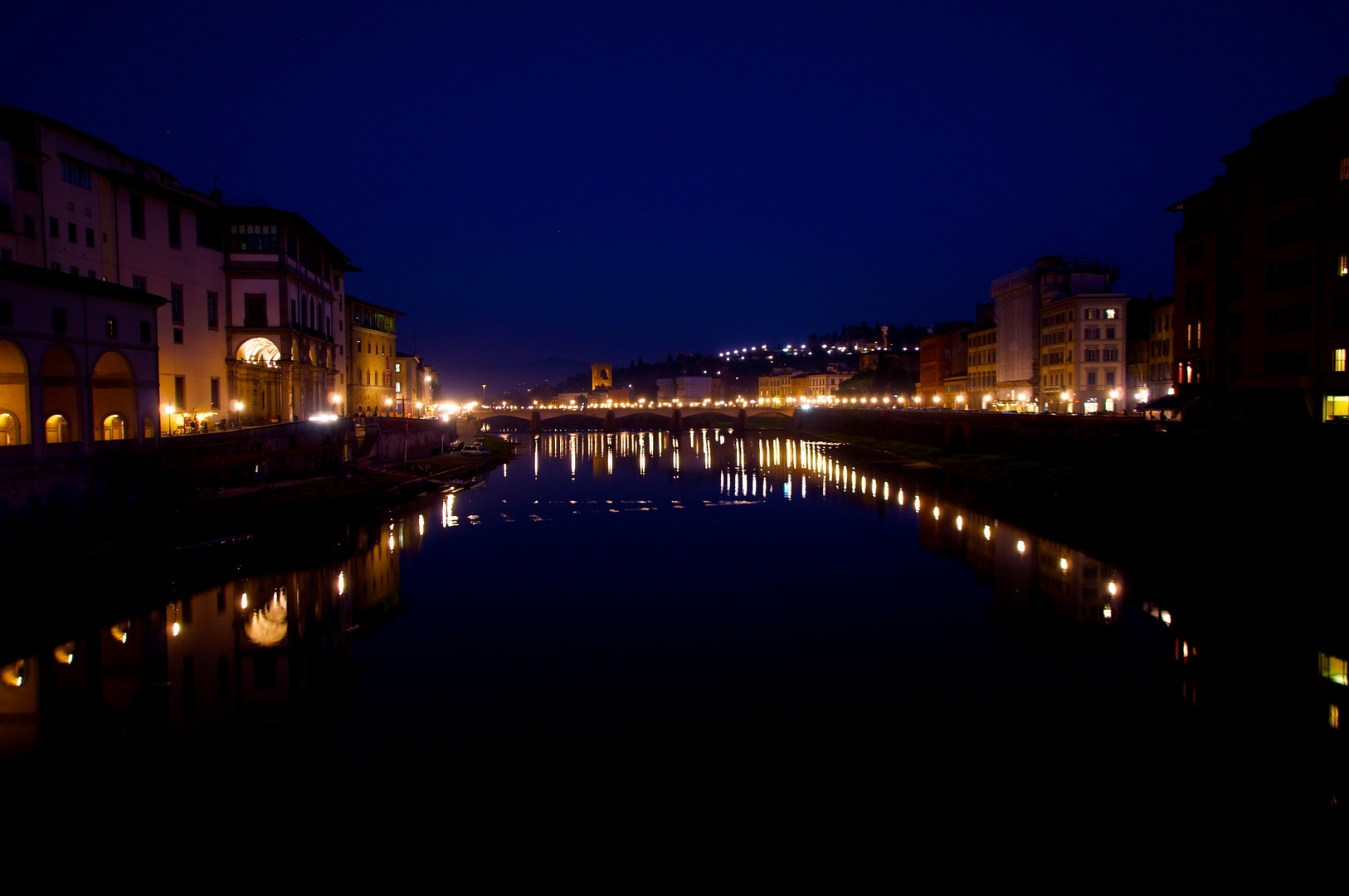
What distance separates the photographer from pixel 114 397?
86.5ft

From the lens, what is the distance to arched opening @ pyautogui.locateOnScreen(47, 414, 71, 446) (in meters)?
24.5

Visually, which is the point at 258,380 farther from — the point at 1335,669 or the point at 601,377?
the point at 601,377

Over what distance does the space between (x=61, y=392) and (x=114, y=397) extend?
1.97m

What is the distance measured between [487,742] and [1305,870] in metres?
9.28

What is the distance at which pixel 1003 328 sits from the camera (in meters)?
69.4

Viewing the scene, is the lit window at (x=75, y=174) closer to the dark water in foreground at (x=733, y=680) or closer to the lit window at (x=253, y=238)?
the lit window at (x=253, y=238)

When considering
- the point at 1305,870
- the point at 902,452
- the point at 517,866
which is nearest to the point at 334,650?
the point at 517,866

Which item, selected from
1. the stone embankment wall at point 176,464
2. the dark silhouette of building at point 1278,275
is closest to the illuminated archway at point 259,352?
the stone embankment wall at point 176,464

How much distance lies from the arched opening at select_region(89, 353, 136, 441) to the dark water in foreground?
331 inches

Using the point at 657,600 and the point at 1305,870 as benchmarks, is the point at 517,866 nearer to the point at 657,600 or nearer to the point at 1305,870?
the point at 1305,870

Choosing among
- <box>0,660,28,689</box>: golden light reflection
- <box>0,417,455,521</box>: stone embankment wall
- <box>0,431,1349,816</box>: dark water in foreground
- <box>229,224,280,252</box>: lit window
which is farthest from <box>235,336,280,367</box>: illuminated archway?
<box>0,660,28,689</box>: golden light reflection

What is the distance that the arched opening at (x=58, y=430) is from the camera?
24453 millimetres

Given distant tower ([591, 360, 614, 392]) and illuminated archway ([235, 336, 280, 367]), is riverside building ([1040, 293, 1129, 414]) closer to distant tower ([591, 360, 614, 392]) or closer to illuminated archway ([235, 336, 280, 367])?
illuminated archway ([235, 336, 280, 367])

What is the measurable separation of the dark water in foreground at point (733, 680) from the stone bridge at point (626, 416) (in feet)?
259
